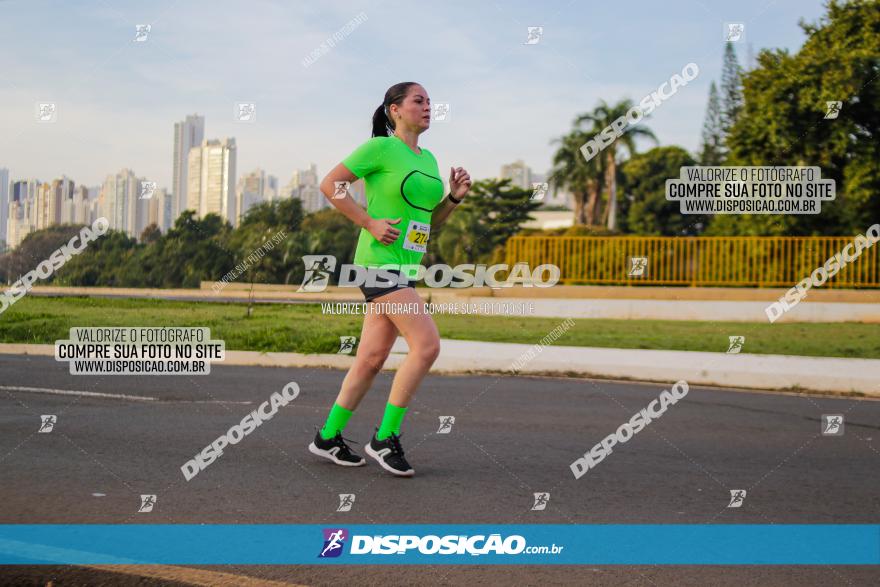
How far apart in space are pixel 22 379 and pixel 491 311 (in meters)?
12.5

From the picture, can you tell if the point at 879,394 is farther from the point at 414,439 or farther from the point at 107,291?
the point at 107,291

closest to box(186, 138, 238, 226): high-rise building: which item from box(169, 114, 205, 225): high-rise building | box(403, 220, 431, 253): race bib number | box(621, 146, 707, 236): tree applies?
box(169, 114, 205, 225): high-rise building

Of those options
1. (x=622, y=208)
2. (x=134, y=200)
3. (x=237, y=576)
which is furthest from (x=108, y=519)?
(x=622, y=208)

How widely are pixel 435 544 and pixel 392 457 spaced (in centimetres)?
136

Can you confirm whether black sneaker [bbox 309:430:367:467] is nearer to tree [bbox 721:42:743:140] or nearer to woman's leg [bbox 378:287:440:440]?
woman's leg [bbox 378:287:440:440]

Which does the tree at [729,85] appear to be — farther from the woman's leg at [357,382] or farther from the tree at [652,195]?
the woman's leg at [357,382]

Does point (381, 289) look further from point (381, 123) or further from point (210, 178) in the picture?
point (210, 178)

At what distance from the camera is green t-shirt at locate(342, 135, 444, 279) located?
4.93m

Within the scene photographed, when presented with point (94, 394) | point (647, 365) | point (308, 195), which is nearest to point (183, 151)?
point (94, 394)

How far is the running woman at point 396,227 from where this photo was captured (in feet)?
16.1

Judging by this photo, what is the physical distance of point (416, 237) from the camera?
5008 millimetres

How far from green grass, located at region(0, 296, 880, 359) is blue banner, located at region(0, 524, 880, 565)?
335 inches

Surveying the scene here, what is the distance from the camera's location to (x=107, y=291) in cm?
1508

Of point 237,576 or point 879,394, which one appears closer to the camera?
point 237,576
